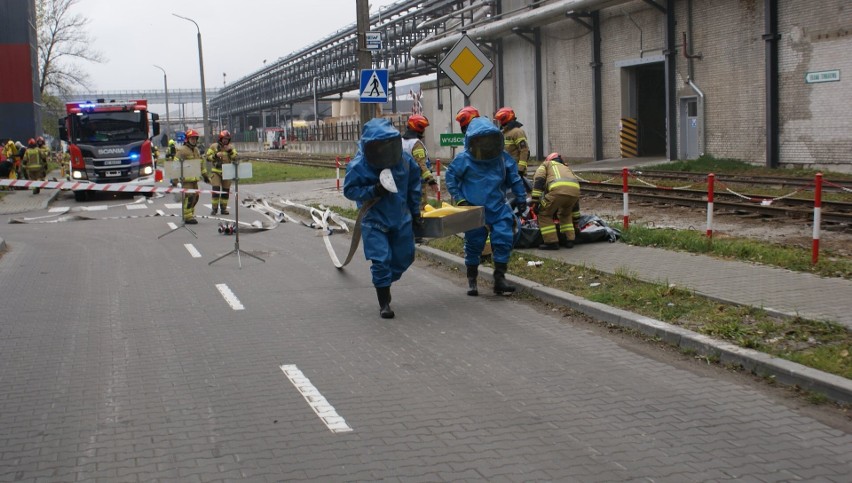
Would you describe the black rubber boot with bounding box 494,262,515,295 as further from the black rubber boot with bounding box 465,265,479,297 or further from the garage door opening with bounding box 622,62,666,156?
the garage door opening with bounding box 622,62,666,156

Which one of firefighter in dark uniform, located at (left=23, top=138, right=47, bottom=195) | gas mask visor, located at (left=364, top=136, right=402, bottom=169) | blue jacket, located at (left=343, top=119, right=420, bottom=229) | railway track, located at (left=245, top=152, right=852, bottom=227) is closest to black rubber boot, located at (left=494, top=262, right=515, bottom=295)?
blue jacket, located at (left=343, top=119, right=420, bottom=229)

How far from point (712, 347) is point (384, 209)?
3.37m

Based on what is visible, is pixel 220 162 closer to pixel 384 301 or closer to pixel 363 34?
pixel 363 34

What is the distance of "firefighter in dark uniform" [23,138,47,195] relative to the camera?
29592mm

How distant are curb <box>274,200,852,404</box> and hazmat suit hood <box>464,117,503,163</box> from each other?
1.45 meters

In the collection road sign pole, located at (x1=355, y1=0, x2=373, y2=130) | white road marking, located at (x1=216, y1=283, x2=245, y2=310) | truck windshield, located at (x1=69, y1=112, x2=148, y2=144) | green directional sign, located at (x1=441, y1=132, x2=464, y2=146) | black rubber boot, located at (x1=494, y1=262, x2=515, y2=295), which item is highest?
road sign pole, located at (x1=355, y1=0, x2=373, y2=130)

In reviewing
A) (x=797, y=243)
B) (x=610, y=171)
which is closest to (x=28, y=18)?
(x=610, y=171)

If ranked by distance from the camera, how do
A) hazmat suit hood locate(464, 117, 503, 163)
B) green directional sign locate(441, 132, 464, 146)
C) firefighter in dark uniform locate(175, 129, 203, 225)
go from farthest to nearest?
1. firefighter in dark uniform locate(175, 129, 203, 225)
2. green directional sign locate(441, 132, 464, 146)
3. hazmat suit hood locate(464, 117, 503, 163)

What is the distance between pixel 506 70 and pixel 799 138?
61.6 ft

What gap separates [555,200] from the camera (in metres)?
12.3

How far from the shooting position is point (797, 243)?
12836mm

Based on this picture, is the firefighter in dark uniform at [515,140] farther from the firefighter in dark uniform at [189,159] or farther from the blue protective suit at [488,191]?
the firefighter in dark uniform at [189,159]

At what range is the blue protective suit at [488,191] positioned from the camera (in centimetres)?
977

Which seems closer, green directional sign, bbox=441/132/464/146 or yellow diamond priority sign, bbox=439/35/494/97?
yellow diamond priority sign, bbox=439/35/494/97
